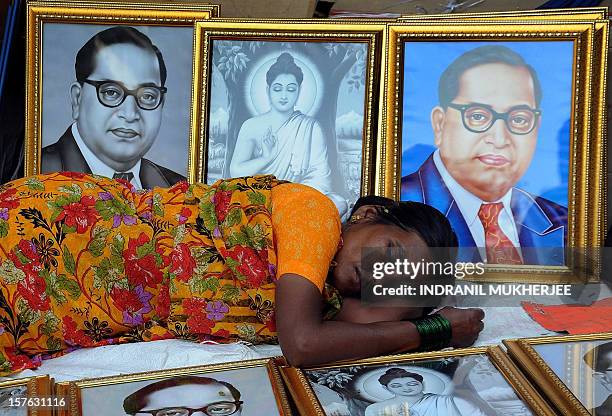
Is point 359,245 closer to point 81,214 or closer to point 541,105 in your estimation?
point 81,214

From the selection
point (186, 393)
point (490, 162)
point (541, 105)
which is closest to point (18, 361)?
point (186, 393)

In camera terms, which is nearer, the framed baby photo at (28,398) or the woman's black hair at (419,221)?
the framed baby photo at (28,398)

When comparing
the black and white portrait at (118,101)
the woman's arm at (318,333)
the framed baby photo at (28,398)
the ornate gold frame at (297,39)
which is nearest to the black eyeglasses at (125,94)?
the black and white portrait at (118,101)

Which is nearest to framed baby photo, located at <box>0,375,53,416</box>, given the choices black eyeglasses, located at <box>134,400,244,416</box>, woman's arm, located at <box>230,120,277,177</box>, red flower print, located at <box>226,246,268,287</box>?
black eyeglasses, located at <box>134,400,244,416</box>

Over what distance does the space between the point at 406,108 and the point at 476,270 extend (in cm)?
65

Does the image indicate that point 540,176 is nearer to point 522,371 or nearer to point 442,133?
point 442,133

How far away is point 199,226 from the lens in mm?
2201

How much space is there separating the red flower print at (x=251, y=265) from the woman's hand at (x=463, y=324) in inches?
18.6

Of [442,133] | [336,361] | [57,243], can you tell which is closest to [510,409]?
[336,361]

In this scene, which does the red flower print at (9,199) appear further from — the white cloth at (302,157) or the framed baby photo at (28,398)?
the white cloth at (302,157)

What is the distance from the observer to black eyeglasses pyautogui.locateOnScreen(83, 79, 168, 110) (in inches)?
124

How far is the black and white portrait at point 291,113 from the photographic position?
301 cm

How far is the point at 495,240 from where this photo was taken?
286 centimetres

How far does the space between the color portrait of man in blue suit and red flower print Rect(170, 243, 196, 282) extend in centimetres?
103
